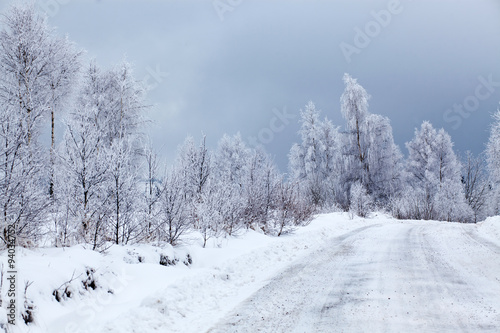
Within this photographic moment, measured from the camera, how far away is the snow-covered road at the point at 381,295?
12.8ft

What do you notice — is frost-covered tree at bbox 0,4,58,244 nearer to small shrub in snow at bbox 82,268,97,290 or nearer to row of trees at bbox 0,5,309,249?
row of trees at bbox 0,5,309,249

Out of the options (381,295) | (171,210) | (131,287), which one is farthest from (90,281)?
→ (381,295)

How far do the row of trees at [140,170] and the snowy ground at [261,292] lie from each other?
1.03 m

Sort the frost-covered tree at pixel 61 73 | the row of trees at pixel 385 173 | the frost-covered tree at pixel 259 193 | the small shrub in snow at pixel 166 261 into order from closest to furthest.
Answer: the small shrub in snow at pixel 166 261, the frost-covered tree at pixel 259 193, the frost-covered tree at pixel 61 73, the row of trees at pixel 385 173

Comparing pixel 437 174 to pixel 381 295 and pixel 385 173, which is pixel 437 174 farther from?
pixel 381 295

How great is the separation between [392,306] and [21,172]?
6.79 metres

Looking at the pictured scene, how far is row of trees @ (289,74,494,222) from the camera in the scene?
2694 cm

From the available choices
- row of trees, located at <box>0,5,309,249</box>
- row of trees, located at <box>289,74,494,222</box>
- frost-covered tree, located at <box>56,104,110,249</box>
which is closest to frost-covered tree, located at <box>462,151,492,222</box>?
row of trees, located at <box>289,74,494,222</box>

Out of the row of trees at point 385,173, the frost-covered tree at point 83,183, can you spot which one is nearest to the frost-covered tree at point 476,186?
the row of trees at point 385,173

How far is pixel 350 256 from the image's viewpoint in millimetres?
8648

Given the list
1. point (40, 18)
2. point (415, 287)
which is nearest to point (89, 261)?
point (415, 287)

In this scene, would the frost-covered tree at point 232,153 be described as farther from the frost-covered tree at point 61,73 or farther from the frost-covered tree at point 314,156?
the frost-covered tree at point 61,73

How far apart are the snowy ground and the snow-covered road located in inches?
0.6

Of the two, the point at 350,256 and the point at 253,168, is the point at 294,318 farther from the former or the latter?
the point at 253,168
